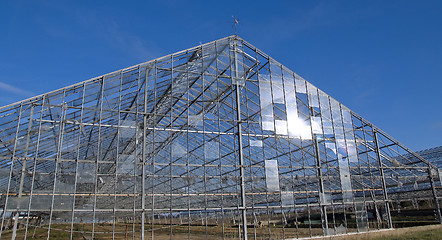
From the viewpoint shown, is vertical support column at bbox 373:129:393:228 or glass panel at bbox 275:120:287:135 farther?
vertical support column at bbox 373:129:393:228

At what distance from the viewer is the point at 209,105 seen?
18.5 metres

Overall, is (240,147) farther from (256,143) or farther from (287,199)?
(287,199)

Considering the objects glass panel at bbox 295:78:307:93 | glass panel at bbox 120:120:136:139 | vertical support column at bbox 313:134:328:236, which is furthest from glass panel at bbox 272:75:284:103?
glass panel at bbox 120:120:136:139

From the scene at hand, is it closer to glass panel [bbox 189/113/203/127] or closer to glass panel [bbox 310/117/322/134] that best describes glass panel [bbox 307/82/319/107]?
glass panel [bbox 310/117/322/134]

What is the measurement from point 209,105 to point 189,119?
1732 millimetres

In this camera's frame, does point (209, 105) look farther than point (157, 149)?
No

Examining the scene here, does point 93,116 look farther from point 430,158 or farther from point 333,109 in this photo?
point 430,158

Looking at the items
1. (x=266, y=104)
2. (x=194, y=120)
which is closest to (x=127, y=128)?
(x=194, y=120)

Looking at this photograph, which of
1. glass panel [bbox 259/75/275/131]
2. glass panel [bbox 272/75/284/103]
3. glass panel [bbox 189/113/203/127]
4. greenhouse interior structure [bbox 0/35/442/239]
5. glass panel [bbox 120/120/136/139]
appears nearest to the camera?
greenhouse interior structure [bbox 0/35/442/239]

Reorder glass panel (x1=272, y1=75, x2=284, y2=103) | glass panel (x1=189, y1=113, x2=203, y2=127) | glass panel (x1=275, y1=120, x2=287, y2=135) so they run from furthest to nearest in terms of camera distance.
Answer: glass panel (x1=272, y1=75, x2=284, y2=103) < glass panel (x1=275, y1=120, x2=287, y2=135) < glass panel (x1=189, y1=113, x2=203, y2=127)

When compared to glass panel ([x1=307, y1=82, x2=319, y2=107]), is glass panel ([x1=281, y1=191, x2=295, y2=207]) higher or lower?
lower

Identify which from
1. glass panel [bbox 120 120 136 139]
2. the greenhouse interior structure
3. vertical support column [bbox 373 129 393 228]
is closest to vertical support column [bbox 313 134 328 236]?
the greenhouse interior structure

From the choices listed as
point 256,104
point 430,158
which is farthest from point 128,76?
point 430,158

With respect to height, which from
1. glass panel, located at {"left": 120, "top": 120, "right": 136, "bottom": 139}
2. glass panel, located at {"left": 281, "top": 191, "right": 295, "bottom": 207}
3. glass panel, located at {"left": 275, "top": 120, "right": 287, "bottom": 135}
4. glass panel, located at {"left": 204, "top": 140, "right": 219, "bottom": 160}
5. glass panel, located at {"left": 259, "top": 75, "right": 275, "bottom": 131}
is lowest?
glass panel, located at {"left": 281, "top": 191, "right": 295, "bottom": 207}
